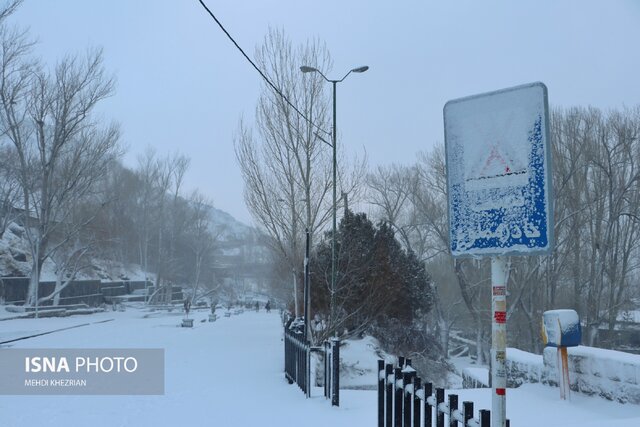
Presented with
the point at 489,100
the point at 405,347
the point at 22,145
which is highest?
the point at 22,145

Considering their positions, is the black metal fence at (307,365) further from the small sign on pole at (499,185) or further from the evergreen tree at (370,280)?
the evergreen tree at (370,280)

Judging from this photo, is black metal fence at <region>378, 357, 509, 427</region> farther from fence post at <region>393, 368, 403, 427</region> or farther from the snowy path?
the snowy path

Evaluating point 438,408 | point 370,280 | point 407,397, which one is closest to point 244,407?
point 407,397

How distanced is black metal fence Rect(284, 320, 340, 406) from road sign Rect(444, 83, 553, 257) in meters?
5.61

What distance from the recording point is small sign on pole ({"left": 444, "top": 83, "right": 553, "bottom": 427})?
3.28m

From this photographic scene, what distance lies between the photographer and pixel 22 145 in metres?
33.8

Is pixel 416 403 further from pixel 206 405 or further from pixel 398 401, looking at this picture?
pixel 206 405

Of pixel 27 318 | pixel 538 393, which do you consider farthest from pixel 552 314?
pixel 27 318

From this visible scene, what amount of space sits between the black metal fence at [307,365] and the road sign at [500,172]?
561cm

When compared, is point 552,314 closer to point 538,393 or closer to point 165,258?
point 538,393

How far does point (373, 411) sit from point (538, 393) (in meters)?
2.79

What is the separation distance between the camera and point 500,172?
135 inches

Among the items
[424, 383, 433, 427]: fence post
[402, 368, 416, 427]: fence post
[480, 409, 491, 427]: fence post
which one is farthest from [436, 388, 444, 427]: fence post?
[480, 409, 491, 427]: fence post

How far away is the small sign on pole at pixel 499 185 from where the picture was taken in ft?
10.7
